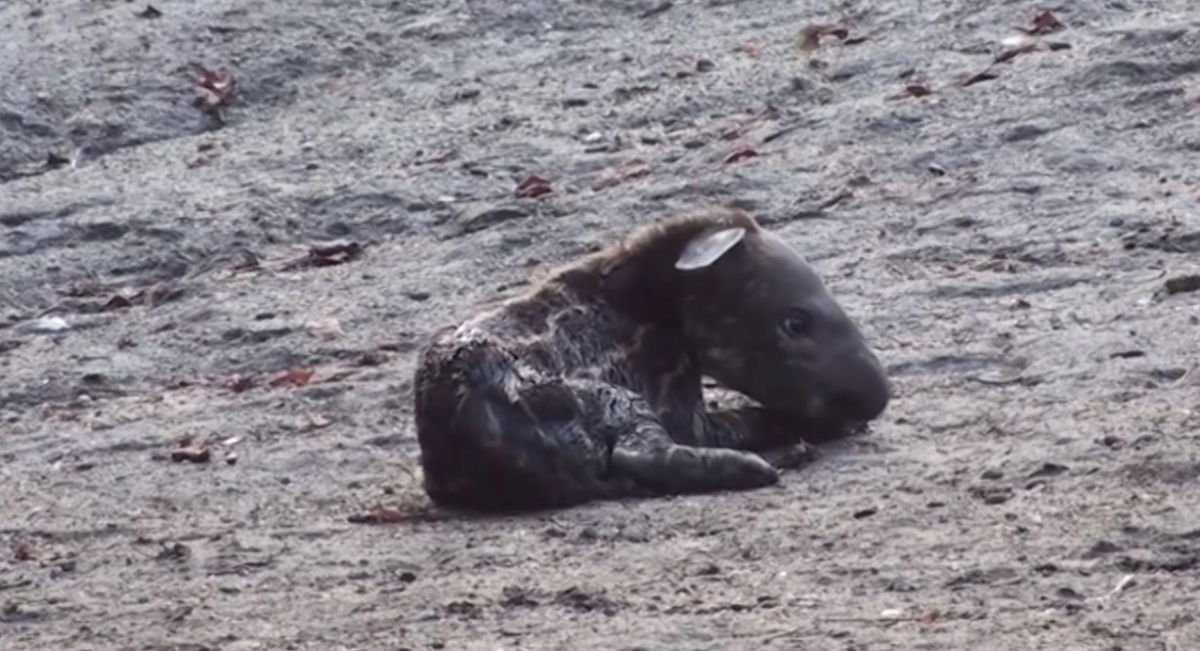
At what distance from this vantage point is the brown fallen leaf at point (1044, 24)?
12.4 metres

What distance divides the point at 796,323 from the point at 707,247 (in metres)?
0.33

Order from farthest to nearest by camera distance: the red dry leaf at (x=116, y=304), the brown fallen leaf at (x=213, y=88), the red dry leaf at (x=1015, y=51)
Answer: the brown fallen leaf at (x=213, y=88) → the red dry leaf at (x=1015, y=51) → the red dry leaf at (x=116, y=304)

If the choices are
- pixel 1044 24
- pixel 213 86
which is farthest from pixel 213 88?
pixel 1044 24

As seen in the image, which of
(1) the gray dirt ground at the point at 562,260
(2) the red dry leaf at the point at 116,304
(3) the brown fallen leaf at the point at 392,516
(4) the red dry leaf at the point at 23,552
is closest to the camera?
(1) the gray dirt ground at the point at 562,260

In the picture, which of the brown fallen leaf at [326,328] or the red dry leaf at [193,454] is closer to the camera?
the red dry leaf at [193,454]

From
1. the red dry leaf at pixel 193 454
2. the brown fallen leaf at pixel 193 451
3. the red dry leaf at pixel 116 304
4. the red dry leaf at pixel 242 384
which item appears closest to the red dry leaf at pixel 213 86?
the red dry leaf at pixel 116 304

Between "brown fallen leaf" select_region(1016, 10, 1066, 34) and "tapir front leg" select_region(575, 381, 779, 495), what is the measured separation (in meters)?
5.20

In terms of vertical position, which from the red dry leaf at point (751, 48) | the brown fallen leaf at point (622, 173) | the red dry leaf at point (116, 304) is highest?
the brown fallen leaf at point (622, 173)

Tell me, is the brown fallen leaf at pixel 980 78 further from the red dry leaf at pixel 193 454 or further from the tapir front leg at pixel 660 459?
the tapir front leg at pixel 660 459

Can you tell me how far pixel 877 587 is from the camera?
6.25 meters

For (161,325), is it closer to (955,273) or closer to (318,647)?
(955,273)

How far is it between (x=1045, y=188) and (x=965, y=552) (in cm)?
426

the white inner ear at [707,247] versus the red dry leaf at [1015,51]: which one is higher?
the white inner ear at [707,247]

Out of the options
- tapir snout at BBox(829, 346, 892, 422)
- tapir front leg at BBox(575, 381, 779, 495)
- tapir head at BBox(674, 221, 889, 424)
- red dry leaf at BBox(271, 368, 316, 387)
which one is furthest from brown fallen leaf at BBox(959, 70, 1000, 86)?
tapir front leg at BBox(575, 381, 779, 495)
